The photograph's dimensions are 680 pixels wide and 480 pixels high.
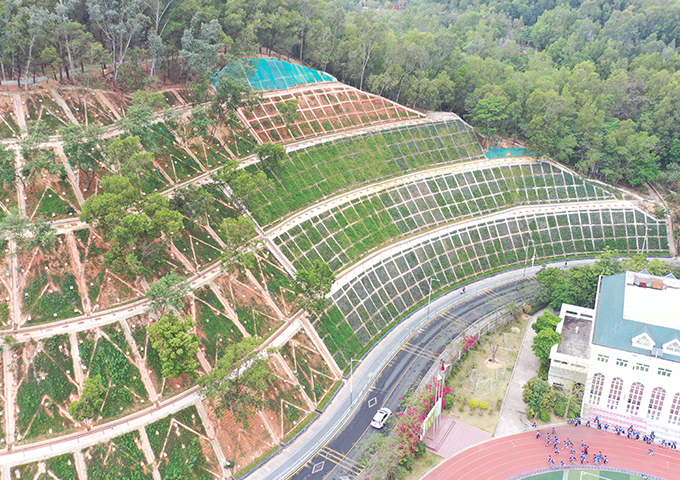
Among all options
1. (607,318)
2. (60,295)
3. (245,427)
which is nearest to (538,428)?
(607,318)

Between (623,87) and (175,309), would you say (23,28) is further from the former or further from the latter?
(623,87)

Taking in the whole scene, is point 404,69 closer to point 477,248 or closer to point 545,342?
point 477,248

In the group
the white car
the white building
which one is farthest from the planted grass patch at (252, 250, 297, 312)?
the white building

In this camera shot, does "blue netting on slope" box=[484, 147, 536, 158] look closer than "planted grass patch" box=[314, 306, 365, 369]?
No

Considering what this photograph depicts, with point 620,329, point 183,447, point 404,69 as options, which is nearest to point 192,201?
point 183,447

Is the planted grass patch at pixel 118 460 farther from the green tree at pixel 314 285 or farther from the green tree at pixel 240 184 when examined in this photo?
the green tree at pixel 240 184

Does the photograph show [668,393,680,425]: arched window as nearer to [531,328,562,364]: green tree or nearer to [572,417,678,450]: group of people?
[572,417,678,450]: group of people

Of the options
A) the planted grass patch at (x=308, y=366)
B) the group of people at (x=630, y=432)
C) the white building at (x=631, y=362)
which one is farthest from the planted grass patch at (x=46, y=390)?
the group of people at (x=630, y=432)
